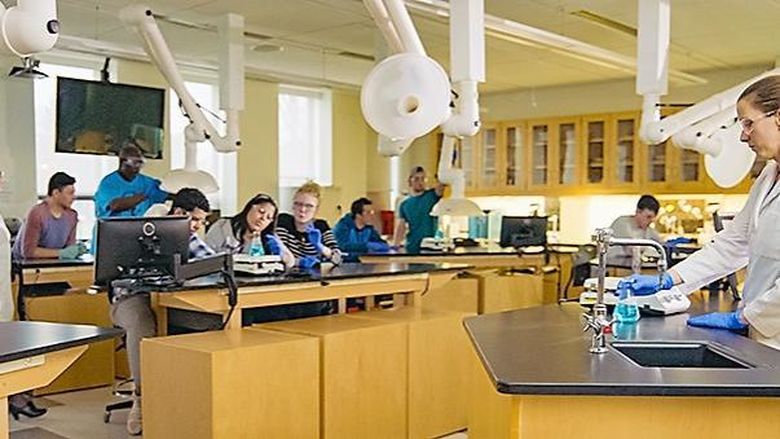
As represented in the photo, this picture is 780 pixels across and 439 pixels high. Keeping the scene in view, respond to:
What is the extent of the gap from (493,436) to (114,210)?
414 cm

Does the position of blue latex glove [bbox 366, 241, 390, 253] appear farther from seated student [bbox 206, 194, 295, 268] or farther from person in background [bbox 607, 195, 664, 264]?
seated student [bbox 206, 194, 295, 268]

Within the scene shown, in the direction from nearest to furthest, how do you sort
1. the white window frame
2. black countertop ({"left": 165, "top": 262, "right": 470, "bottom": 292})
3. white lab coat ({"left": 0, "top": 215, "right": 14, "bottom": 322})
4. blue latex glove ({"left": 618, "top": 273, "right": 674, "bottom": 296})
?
blue latex glove ({"left": 618, "top": 273, "right": 674, "bottom": 296}) → black countertop ({"left": 165, "top": 262, "right": 470, "bottom": 292}) → white lab coat ({"left": 0, "top": 215, "right": 14, "bottom": 322}) → the white window frame

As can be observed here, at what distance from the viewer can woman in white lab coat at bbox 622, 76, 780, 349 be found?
232 cm

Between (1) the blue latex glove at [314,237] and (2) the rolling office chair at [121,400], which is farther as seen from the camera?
(1) the blue latex glove at [314,237]

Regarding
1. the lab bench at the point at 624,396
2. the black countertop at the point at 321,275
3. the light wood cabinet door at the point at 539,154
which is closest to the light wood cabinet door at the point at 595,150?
the light wood cabinet door at the point at 539,154

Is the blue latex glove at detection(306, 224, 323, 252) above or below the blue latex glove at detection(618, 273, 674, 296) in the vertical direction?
above

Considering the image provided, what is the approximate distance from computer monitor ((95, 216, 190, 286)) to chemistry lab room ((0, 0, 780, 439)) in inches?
0.4

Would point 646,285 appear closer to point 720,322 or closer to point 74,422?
point 720,322

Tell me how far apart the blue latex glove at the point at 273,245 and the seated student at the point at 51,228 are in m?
1.65

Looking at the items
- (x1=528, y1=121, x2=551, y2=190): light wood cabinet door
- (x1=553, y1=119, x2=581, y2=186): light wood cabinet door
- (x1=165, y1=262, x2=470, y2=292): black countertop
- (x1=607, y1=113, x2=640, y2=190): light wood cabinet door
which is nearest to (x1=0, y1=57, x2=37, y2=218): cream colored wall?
(x1=165, y1=262, x2=470, y2=292): black countertop

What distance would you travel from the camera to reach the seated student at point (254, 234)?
14.9 feet

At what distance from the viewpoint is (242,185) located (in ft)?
28.9

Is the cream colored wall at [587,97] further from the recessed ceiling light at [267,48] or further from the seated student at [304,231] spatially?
the seated student at [304,231]

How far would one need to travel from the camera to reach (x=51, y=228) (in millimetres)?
5582
